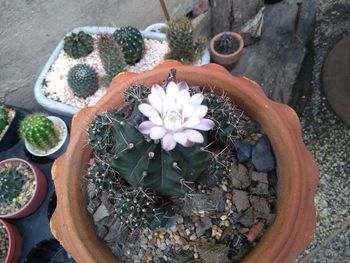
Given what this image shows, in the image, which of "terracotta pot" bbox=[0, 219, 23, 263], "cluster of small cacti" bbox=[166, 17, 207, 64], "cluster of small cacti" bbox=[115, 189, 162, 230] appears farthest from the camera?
"cluster of small cacti" bbox=[166, 17, 207, 64]

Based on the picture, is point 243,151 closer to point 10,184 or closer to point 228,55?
point 228,55

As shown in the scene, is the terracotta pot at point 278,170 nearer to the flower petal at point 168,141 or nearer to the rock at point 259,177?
the rock at point 259,177

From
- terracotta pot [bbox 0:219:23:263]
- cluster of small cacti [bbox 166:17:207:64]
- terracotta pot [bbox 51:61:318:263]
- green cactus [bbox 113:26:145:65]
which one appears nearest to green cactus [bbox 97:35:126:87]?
green cactus [bbox 113:26:145:65]

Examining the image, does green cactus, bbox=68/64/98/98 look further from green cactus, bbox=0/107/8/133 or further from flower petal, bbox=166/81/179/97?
flower petal, bbox=166/81/179/97

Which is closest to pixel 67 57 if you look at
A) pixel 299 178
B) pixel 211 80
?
pixel 211 80

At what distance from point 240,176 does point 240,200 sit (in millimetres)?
74

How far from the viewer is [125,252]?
4.07ft

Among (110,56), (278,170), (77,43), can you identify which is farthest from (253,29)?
(278,170)

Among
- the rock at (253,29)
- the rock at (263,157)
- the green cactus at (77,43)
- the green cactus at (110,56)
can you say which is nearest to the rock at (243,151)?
the rock at (263,157)

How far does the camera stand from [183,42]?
69.1 inches

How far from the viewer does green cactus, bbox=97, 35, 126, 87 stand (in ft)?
5.92

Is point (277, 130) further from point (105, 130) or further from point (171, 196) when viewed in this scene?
point (105, 130)

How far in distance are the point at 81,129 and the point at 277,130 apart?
59cm

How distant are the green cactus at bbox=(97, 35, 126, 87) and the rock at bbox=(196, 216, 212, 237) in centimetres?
87
